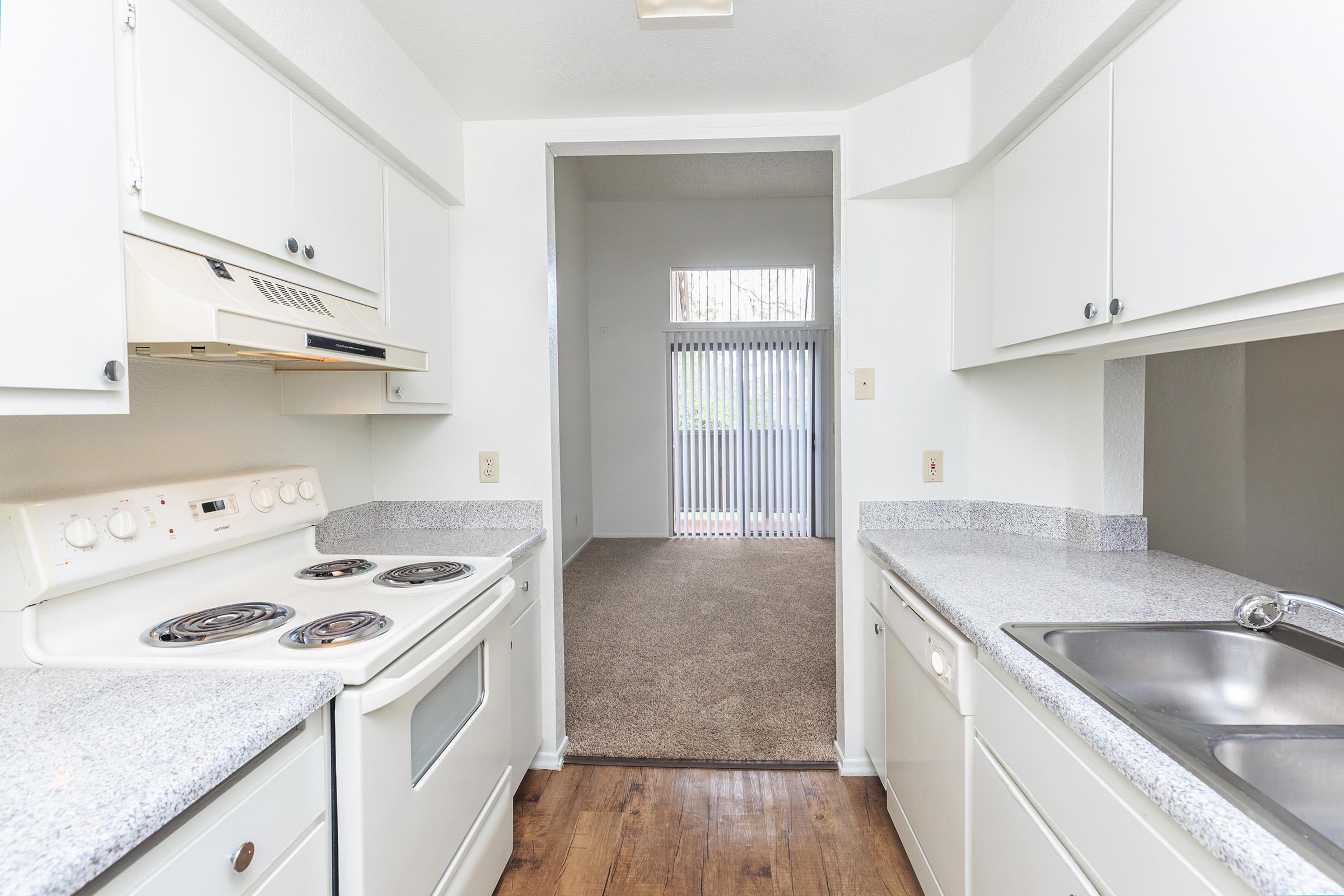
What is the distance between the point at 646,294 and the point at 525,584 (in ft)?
15.0

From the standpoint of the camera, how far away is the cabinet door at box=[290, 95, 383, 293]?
1485mm

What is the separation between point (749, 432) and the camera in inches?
250

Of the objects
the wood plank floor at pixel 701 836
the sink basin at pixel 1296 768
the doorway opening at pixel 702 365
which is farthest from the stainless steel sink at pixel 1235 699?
the doorway opening at pixel 702 365

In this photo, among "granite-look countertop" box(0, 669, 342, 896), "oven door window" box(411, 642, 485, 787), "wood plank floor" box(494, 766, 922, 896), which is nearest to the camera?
"granite-look countertop" box(0, 669, 342, 896)

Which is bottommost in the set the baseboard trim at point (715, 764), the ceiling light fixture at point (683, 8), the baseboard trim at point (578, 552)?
the baseboard trim at point (715, 764)

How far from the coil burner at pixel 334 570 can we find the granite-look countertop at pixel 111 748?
1.84ft

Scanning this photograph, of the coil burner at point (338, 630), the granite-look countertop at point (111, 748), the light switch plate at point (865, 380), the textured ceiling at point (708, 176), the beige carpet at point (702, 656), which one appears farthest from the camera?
the textured ceiling at point (708, 176)

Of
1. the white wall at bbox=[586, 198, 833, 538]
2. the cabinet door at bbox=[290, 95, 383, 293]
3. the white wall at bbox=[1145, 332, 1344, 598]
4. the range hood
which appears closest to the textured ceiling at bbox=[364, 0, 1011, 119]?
the cabinet door at bbox=[290, 95, 383, 293]

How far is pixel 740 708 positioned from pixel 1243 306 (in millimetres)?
2227

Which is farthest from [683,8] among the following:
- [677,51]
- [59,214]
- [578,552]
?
[578,552]

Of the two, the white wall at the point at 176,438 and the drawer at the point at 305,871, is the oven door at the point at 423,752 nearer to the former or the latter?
the drawer at the point at 305,871

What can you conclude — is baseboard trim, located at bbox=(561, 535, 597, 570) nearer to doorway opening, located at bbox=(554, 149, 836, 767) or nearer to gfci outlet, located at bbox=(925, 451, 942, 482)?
doorway opening, located at bbox=(554, 149, 836, 767)

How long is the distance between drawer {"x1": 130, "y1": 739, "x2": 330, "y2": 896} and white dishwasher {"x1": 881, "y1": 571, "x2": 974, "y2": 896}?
1169mm

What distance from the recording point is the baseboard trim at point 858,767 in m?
2.22
